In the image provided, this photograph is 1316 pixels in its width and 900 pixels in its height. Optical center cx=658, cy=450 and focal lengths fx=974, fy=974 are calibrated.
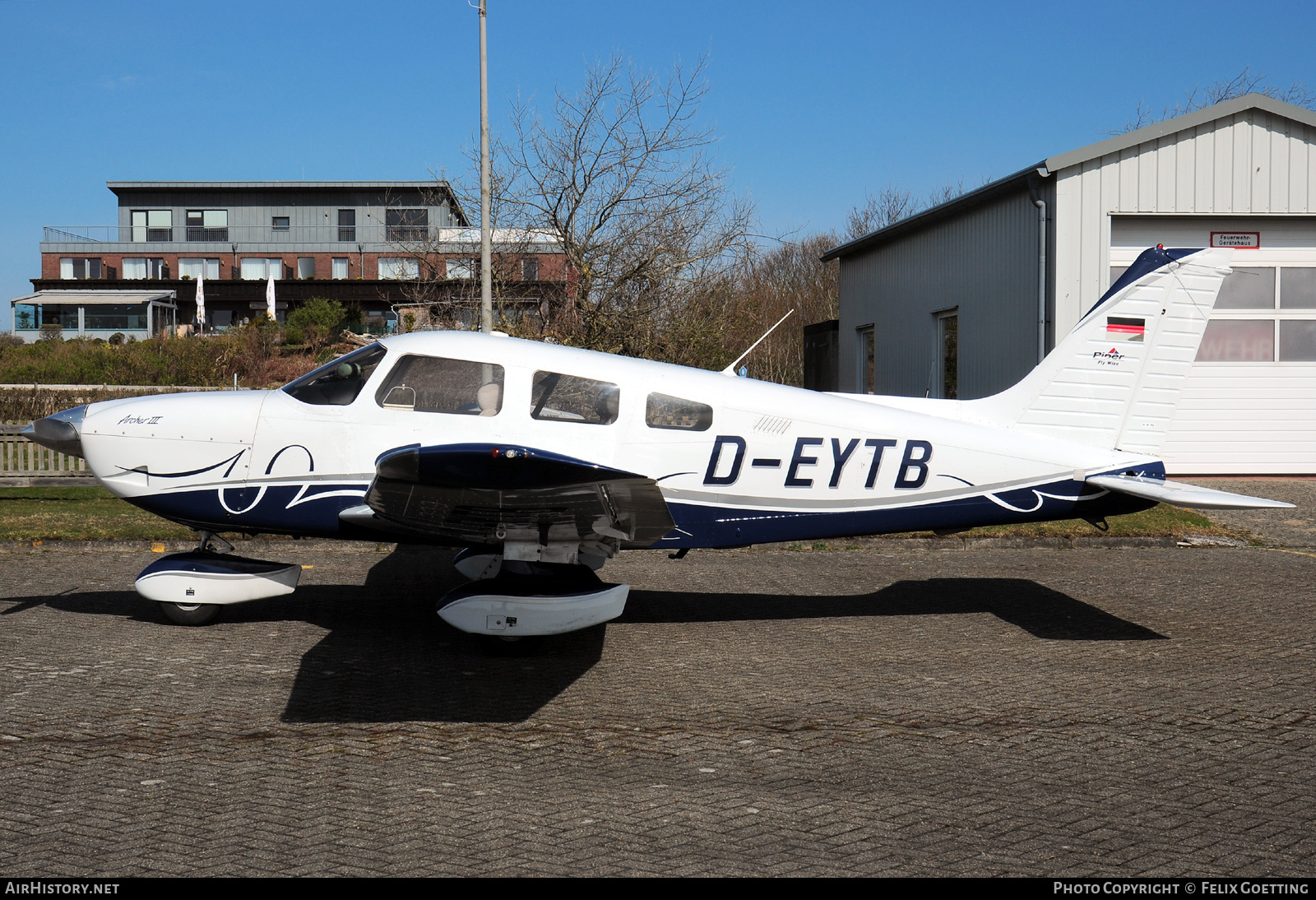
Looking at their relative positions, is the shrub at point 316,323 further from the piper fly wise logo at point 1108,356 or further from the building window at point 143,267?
the piper fly wise logo at point 1108,356

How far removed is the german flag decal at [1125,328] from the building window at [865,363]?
12.6 meters

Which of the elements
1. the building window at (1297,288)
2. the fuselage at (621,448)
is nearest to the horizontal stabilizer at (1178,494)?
the fuselage at (621,448)

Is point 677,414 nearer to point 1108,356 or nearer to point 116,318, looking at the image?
point 1108,356

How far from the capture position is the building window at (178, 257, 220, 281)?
52.5m

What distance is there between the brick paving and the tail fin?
1.42 metres

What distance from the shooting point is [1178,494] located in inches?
240

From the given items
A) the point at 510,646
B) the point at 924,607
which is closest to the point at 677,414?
the point at 510,646

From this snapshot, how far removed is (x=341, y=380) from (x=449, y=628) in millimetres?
1884

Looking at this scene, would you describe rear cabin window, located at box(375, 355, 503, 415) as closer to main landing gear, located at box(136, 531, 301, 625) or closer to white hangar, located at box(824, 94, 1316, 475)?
main landing gear, located at box(136, 531, 301, 625)

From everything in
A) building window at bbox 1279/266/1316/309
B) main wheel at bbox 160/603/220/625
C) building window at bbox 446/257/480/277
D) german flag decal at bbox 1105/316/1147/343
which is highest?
building window at bbox 446/257/480/277

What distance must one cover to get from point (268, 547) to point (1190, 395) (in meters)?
11.6

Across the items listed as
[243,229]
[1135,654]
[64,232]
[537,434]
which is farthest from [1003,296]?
[64,232]

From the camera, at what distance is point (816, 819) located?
361cm

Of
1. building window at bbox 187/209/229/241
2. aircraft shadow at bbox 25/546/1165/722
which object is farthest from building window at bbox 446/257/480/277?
building window at bbox 187/209/229/241
